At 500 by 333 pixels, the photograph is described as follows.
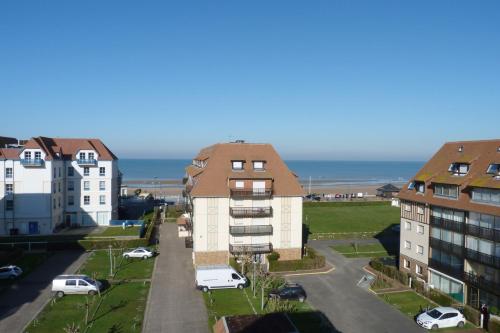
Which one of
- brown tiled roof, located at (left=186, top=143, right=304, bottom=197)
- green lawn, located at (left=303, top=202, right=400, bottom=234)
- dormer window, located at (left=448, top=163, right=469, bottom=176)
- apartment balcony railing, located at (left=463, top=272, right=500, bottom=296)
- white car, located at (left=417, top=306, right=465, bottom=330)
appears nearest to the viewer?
white car, located at (left=417, top=306, right=465, bottom=330)

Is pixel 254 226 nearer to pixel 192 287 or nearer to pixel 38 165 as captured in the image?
pixel 192 287

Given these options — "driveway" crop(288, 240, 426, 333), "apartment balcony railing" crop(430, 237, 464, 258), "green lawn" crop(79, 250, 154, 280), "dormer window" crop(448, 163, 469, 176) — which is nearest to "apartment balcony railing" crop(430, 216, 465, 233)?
"apartment balcony railing" crop(430, 237, 464, 258)

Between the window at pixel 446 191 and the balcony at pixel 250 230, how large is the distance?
15862 millimetres

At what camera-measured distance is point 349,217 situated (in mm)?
77500

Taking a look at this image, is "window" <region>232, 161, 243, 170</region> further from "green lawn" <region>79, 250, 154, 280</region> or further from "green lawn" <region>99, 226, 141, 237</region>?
"green lawn" <region>99, 226, 141, 237</region>

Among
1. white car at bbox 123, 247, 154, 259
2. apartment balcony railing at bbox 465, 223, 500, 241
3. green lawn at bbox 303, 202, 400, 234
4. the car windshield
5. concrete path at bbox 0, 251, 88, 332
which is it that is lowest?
concrete path at bbox 0, 251, 88, 332

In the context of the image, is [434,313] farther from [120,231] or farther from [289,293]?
[120,231]

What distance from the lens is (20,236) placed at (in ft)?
A: 176

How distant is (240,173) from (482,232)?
878 inches

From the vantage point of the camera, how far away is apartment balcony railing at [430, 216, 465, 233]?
112 feet

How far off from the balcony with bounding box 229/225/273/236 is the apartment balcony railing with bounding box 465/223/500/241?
1822 centimetres

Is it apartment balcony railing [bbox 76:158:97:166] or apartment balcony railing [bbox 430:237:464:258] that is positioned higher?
apartment balcony railing [bbox 76:158:97:166]

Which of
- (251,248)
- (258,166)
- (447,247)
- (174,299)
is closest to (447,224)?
(447,247)

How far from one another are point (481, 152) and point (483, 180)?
4401 millimetres
